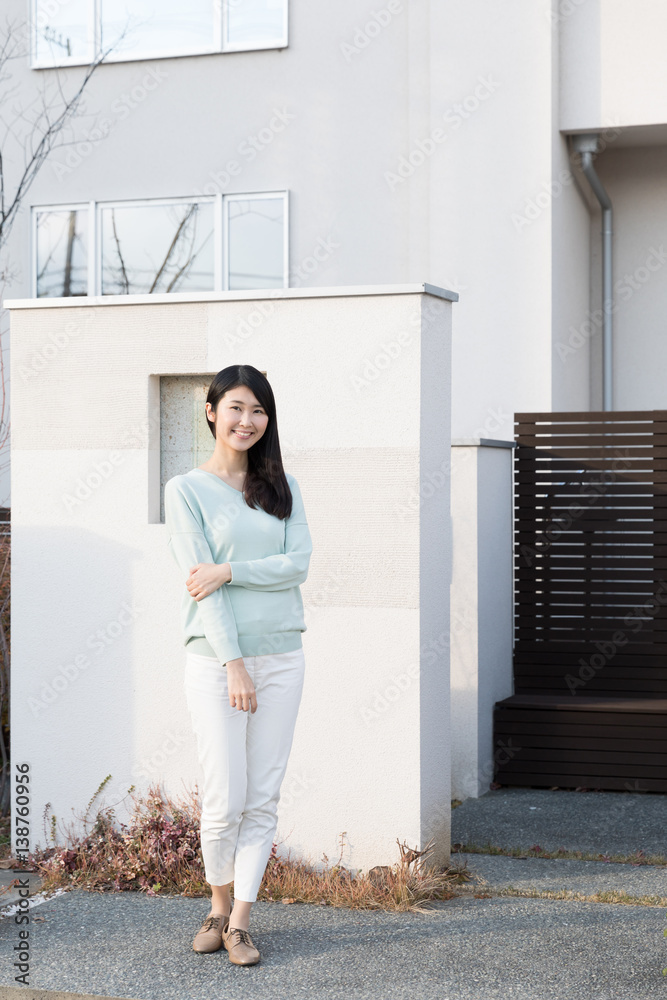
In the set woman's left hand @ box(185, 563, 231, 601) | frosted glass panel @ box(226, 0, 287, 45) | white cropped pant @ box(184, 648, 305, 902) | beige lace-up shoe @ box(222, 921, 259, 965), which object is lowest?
beige lace-up shoe @ box(222, 921, 259, 965)

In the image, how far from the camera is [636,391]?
1115cm

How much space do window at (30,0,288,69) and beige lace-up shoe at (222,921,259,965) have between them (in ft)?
28.2

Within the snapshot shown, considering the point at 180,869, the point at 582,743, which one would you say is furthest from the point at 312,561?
the point at 582,743

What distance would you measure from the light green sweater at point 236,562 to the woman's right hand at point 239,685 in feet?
0.14

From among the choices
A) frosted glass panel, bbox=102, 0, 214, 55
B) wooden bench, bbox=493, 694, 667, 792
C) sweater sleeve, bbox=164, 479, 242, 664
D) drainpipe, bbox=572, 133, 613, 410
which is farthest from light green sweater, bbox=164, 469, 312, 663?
frosted glass panel, bbox=102, 0, 214, 55

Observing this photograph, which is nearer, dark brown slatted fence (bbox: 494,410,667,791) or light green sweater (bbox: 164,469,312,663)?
light green sweater (bbox: 164,469,312,663)

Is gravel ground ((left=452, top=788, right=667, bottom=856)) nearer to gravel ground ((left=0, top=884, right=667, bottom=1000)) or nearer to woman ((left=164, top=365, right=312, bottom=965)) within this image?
gravel ground ((left=0, top=884, right=667, bottom=1000))

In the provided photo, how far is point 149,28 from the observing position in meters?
10.9

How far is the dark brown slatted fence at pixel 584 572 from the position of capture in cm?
740

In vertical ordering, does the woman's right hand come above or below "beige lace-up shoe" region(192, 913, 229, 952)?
above

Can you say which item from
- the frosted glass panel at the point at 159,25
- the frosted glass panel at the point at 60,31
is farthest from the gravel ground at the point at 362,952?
the frosted glass panel at the point at 60,31

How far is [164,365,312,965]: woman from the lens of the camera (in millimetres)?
4055

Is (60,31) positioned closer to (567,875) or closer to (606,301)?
(606,301)

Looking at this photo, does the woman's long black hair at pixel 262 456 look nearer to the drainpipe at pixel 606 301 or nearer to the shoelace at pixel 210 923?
the shoelace at pixel 210 923
